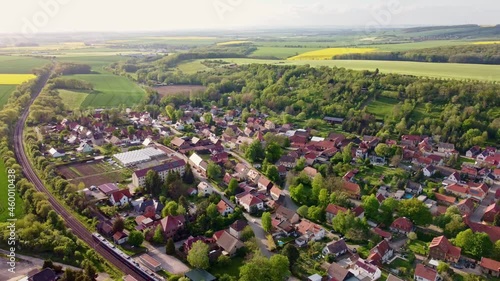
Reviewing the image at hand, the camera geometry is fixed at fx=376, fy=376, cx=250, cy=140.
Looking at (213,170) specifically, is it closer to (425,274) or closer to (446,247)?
(425,274)

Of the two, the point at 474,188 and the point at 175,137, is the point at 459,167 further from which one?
the point at 175,137

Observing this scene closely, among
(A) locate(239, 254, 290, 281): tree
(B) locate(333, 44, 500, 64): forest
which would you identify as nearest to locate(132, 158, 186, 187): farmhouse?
(A) locate(239, 254, 290, 281): tree

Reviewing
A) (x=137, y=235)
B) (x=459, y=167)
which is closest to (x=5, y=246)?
(x=137, y=235)

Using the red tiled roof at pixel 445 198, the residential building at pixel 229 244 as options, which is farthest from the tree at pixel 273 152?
the residential building at pixel 229 244

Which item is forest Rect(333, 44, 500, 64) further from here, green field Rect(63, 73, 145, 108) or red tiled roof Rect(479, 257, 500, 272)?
red tiled roof Rect(479, 257, 500, 272)

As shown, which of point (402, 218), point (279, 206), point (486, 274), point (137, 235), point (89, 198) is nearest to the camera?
point (486, 274)

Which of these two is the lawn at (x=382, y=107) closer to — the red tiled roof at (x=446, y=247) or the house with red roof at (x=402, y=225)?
the house with red roof at (x=402, y=225)

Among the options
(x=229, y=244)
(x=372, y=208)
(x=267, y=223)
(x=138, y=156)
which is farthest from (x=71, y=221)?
(x=372, y=208)
